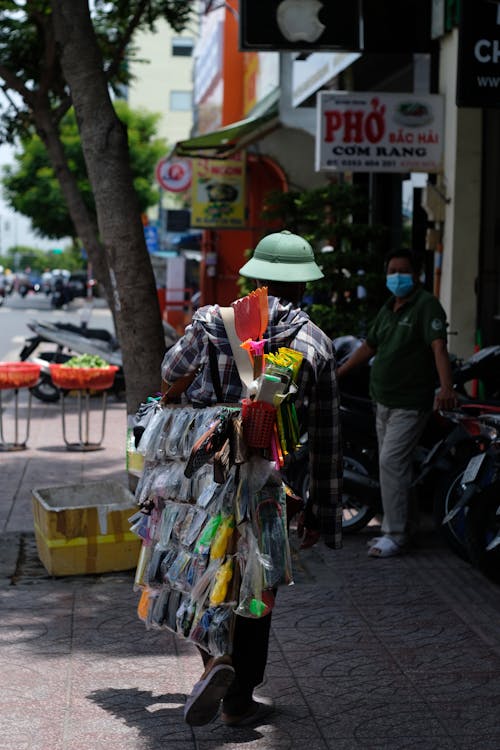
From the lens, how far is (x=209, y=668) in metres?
4.35

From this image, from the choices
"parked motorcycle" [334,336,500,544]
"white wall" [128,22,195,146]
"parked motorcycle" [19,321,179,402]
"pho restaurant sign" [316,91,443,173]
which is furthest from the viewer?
"white wall" [128,22,195,146]

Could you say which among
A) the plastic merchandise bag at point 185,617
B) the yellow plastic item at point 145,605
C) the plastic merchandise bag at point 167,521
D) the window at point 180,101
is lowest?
the yellow plastic item at point 145,605

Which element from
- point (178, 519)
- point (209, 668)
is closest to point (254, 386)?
point (178, 519)

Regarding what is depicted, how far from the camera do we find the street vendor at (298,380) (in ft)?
14.9

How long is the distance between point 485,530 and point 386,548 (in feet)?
3.57

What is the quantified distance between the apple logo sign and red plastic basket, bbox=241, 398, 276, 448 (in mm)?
6297

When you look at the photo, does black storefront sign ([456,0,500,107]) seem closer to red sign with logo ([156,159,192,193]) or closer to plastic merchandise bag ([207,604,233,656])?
plastic merchandise bag ([207,604,233,656])

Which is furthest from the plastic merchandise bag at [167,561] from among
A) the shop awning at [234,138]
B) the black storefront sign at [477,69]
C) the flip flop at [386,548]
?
the shop awning at [234,138]

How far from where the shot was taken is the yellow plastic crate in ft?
22.5

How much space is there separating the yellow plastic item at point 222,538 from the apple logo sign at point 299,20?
6436mm

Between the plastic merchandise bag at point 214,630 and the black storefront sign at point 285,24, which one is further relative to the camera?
the black storefront sign at point 285,24

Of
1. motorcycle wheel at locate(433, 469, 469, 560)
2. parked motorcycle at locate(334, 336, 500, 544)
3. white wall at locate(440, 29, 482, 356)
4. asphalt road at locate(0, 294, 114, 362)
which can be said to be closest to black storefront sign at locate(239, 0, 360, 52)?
white wall at locate(440, 29, 482, 356)

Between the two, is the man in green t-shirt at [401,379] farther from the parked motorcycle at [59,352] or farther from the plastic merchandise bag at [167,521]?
the parked motorcycle at [59,352]

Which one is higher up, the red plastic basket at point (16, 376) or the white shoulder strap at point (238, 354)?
the white shoulder strap at point (238, 354)
